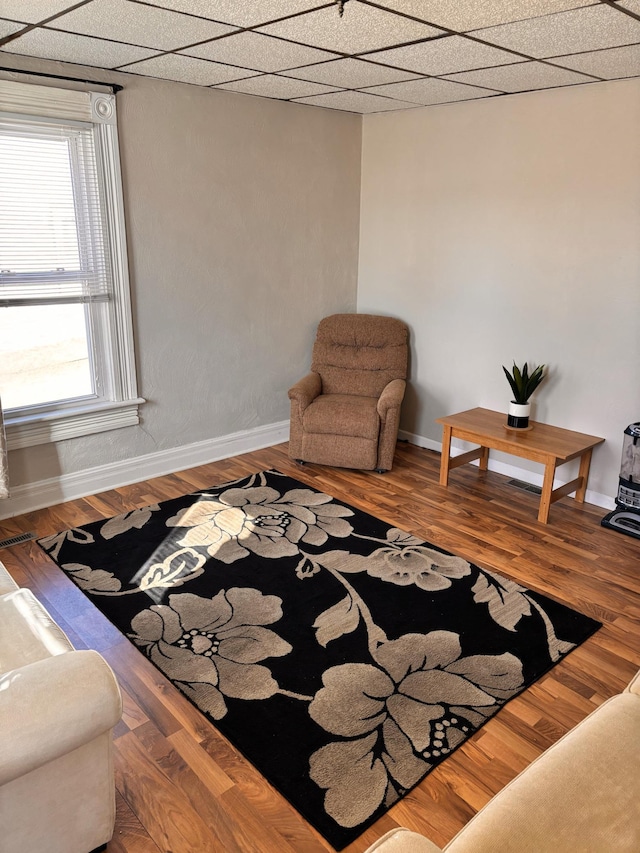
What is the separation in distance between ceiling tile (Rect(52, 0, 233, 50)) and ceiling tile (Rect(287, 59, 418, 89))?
697 millimetres

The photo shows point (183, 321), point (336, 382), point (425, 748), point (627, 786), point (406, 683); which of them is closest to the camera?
point (627, 786)

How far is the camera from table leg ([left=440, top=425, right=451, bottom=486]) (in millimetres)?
4113

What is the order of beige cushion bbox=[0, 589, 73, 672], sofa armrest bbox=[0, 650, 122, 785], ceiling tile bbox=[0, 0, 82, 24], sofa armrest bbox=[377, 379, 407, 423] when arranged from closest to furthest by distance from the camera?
sofa armrest bbox=[0, 650, 122, 785], beige cushion bbox=[0, 589, 73, 672], ceiling tile bbox=[0, 0, 82, 24], sofa armrest bbox=[377, 379, 407, 423]

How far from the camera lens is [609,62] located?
9.95 ft

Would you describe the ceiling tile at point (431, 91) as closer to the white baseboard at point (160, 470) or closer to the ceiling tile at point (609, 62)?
the ceiling tile at point (609, 62)

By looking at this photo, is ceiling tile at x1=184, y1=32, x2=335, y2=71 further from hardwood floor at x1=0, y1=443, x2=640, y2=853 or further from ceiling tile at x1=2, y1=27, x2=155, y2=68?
hardwood floor at x1=0, y1=443, x2=640, y2=853

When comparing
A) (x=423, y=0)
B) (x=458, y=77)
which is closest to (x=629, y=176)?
(x=458, y=77)

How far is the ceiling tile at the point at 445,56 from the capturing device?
276 cm

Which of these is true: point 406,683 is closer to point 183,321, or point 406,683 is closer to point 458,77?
point 183,321

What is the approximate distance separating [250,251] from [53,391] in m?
1.58

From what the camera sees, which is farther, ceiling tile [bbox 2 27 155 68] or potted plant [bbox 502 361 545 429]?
potted plant [bbox 502 361 545 429]

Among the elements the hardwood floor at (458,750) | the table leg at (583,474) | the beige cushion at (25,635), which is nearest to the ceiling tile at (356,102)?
the hardwood floor at (458,750)

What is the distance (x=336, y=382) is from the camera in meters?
4.71

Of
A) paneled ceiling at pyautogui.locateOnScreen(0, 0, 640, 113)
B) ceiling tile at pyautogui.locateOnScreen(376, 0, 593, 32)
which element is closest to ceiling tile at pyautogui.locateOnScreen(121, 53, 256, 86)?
paneled ceiling at pyautogui.locateOnScreen(0, 0, 640, 113)
